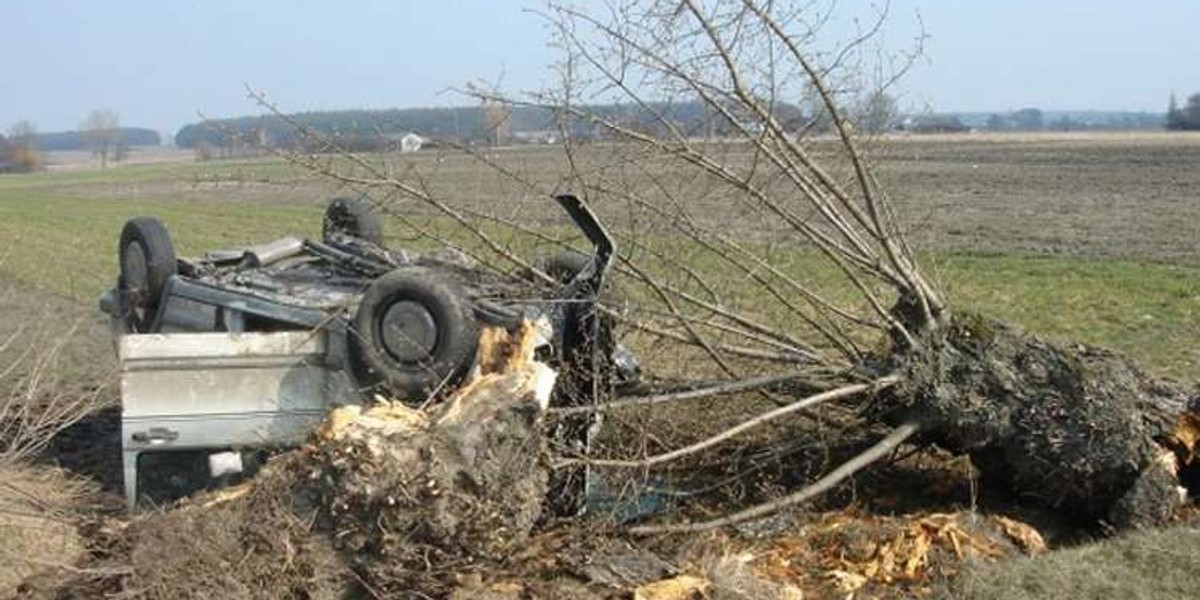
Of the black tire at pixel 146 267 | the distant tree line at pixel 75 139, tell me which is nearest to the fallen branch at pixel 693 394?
the black tire at pixel 146 267

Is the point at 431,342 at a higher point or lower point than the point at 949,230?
higher

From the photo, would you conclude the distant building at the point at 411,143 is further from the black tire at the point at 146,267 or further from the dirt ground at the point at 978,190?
the black tire at the point at 146,267

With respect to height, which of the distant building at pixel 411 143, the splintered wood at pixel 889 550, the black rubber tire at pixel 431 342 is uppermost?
the distant building at pixel 411 143

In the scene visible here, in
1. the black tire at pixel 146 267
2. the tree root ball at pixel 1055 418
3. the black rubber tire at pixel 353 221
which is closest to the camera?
the tree root ball at pixel 1055 418

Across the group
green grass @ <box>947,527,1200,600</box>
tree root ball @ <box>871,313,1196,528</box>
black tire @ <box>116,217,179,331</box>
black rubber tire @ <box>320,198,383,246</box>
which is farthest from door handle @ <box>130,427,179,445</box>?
green grass @ <box>947,527,1200,600</box>

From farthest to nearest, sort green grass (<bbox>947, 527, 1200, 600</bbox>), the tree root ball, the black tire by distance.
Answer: the black tire → the tree root ball → green grass (<bbox>947, 527, 1200, 600</bbox>)

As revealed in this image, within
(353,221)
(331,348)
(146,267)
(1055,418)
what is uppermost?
(353,221)

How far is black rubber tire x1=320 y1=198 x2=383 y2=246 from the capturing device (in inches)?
321

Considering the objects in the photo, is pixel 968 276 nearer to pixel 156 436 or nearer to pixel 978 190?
pixel 156 436

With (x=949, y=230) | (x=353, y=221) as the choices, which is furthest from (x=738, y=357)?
(x=949, y=230)

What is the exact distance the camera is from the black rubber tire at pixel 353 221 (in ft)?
26.8

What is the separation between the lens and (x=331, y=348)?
6.08 m

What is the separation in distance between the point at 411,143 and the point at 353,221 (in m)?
1.83

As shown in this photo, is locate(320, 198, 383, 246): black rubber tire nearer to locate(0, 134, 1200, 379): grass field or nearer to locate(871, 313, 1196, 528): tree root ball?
locate(0, 134, 1200, 379): grass field
